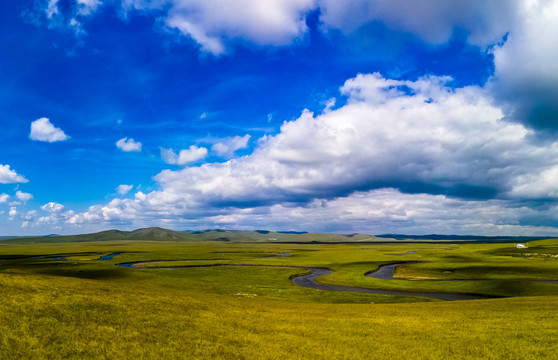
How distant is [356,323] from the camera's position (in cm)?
2762

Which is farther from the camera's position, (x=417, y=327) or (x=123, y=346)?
(x=417, y=327)

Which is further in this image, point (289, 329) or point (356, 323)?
point (356, 323)

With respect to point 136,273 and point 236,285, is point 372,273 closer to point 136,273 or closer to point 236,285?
point 236,285

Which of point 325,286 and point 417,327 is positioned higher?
point 417,327

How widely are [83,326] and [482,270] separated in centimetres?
10904

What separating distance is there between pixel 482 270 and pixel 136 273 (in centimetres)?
10601

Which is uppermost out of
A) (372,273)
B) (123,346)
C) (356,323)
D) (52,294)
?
(52,294)

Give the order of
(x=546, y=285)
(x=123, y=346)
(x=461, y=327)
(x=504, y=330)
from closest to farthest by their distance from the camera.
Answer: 1. (x=123, y=346)
2. (x=504, y=330)
3. (x=461, y=327)
4. (x=546, y=285)

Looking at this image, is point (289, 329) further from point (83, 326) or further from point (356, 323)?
point (83, 326)

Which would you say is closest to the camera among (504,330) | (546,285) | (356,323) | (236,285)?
(504,330)

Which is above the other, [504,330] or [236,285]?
[504,330]

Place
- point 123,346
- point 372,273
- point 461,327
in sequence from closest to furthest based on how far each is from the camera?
point 123,346 < point 461,327 < point 372,273

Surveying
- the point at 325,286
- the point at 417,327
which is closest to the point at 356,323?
the point at 417,327

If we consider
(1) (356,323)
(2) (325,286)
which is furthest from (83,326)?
(2) (325,286)
